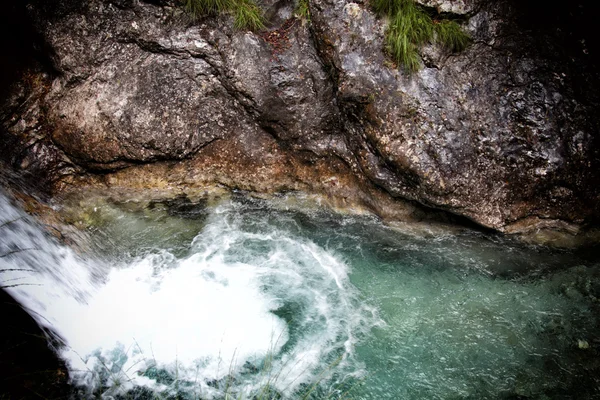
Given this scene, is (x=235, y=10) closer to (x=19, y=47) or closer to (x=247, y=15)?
(x=247, y=15)

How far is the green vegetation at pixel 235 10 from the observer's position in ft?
17.3

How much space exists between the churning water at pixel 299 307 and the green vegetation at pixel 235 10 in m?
2.67

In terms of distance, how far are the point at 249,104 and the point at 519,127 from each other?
11.9ft

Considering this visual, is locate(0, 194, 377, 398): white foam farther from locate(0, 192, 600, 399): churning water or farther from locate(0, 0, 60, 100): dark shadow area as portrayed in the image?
locate(0, 0, 60, 100): dark shadow area

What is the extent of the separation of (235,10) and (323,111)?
1844 mm

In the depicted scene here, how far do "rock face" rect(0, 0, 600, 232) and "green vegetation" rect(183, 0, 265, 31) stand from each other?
142 millimetres

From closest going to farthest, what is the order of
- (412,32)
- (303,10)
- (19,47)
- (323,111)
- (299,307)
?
1. (299,307)
2. (412,32)
3. (303,10)
4. (323,111)
5. (19,47)

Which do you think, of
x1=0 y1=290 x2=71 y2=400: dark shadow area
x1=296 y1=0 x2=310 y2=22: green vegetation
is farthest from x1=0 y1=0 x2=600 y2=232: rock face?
x1=0 y1=290 x2=71 y2=400: dark shadow area

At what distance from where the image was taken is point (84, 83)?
548cm

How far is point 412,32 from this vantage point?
4.94 m

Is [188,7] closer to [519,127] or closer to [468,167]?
[468,167]

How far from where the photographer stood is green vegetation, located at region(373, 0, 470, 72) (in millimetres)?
4914

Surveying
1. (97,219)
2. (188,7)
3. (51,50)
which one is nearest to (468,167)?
(188,7)

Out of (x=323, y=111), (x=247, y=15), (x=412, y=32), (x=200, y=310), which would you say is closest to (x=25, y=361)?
(x=200, y=310)
